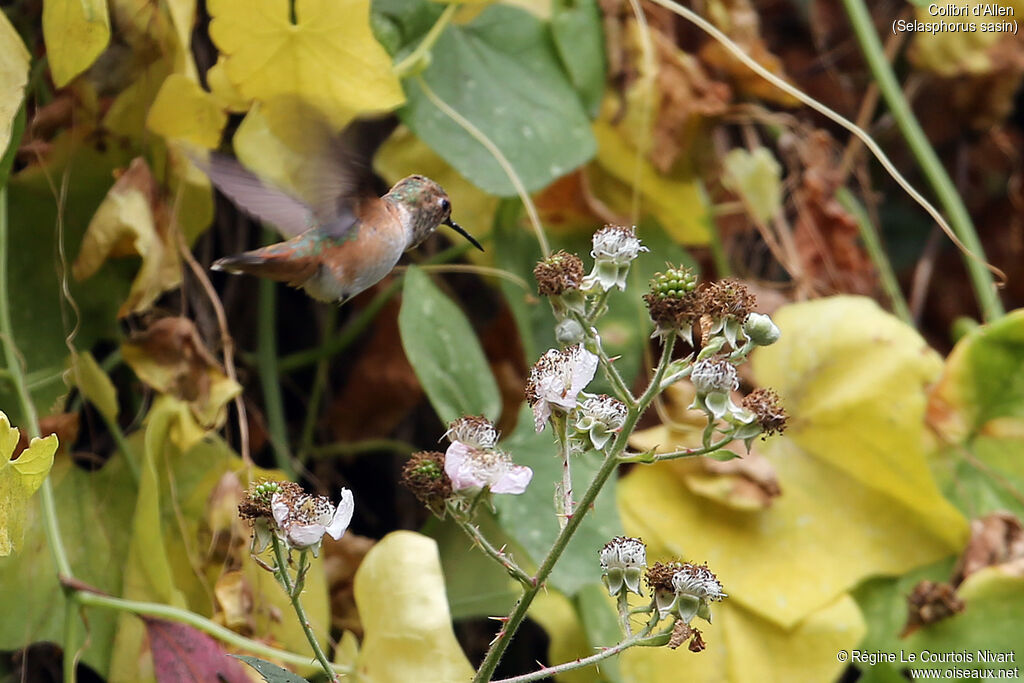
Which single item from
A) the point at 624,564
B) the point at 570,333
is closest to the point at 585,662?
the point at 624,564

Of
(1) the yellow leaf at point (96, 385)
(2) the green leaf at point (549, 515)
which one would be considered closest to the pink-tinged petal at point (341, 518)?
(2) the green leaf at point (549, 515)

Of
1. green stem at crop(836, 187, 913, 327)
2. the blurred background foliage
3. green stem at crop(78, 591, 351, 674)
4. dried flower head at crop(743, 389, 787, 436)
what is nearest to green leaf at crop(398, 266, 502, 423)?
the blurred background foliage

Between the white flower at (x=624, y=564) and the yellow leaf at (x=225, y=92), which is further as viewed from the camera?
the yellow leaf at (x=225, y=92)

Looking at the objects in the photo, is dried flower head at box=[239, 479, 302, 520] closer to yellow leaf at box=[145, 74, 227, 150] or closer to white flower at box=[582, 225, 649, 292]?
white flower at box=[582, 225, 649, 292]

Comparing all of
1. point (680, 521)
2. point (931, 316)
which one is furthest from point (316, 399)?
point (931, 316)

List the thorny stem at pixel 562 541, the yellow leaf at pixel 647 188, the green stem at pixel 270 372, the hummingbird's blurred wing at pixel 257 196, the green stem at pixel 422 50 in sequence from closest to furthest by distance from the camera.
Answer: the thorny stem at pixel 562 541, the hummingbird's blurred wing at pixel 257 196, the green stem at pixel 422 50, the green stem at pixel 270 372, the yellow leaf at pixel 647 188

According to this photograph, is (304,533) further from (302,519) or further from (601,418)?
(601,418)

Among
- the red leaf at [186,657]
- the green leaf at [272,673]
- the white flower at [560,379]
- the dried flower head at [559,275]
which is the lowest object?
the red leaf at [186,657]

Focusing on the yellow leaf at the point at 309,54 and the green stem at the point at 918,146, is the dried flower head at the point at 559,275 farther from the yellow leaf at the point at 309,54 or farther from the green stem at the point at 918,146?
the green stem at the point at 918,146
